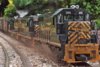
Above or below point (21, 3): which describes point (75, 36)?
below

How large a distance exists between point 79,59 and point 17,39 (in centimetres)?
1649

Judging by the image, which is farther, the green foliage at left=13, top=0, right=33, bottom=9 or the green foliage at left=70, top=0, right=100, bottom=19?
the green foliage at left=13, top=0, right=33, bottom=9

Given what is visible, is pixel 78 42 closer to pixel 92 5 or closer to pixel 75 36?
pixel 75 36

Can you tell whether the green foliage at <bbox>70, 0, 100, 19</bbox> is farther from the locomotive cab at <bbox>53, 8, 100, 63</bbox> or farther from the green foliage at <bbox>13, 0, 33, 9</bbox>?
the locomotive cab at <bbox>53, 8, 100, 63</bbox>

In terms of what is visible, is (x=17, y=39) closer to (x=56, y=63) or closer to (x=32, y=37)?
(x=32, y=37)

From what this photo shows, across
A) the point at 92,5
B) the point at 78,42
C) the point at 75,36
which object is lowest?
the point at 78,42

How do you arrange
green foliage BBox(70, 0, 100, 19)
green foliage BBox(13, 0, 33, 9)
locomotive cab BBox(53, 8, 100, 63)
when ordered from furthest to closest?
1. green foliage BBox(13, 0, 33, 9)
2. green foliage BBox(70, 0, 100, 19)
3. locomotive cab BBox(53, 8, 100, 63)

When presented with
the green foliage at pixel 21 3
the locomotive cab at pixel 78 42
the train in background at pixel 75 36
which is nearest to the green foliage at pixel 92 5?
the green foliage at pixel 21 3

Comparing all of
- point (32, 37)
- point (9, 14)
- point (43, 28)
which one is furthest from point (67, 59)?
point (9, 14)

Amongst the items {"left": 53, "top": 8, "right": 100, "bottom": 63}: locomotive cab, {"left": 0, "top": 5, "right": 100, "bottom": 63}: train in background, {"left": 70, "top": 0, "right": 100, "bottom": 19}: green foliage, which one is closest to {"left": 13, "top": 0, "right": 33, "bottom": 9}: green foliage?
{"left": 70, "top": 0, "right": 100, "bottom": 19}: green foliage

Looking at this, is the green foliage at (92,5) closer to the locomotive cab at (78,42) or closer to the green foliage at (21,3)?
the green foliage at (21,3)

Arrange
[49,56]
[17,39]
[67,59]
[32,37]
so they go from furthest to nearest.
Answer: [17,39] → [32,37] → [49,56] → [67,59]

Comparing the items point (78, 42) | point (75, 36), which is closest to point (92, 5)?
point (78, 42)

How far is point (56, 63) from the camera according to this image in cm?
1617
